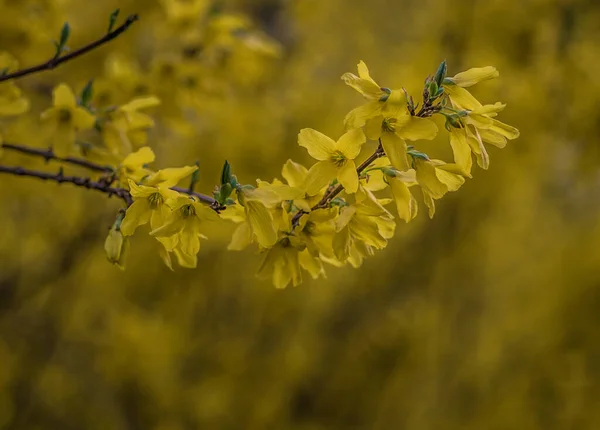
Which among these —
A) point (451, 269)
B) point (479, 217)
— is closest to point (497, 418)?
point (451, 269)

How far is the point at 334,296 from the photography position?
104 inches

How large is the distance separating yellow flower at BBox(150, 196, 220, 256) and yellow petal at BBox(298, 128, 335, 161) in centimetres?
15

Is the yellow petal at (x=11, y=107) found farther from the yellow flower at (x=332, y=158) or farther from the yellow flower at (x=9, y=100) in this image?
the yellow flower at (x=332, y=158)

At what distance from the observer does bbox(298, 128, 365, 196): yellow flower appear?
0.71m

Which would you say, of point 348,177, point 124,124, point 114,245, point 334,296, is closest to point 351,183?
point 348,177

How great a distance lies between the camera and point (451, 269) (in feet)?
8.45

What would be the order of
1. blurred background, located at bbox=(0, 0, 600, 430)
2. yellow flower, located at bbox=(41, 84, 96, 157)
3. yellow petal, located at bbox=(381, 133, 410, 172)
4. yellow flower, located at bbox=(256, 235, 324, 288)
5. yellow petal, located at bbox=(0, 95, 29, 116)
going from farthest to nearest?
blurred background, located at bbox=(0, 0, 600, 430), yellow flower, located at bbox=(41, 84, 96, 157), yellow petal, located at bbox=(0, 95, 29, 116), yellow flower, located at bbox=(256, 235, 324, 288), yellow petal, located at bbox=(381, 133, 410, 172)

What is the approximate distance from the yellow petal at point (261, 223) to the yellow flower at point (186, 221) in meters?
0.04

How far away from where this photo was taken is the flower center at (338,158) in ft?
2.39

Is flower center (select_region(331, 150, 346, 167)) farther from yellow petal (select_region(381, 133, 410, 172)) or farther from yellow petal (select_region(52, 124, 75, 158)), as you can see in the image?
yellow petal (select_region(52, 124, 75, 158))

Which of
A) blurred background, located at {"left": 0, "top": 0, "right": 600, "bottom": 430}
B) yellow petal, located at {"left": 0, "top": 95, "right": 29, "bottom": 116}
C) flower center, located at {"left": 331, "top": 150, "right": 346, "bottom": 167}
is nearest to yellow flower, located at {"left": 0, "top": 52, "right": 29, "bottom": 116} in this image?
yellow petal, located at {"left": 0, "top": 95, "right": 29, "bottom": 116}

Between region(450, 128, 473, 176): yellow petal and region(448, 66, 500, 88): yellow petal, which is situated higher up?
region(448, 66, 500, 88): yellow petal

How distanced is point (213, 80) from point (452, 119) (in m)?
0.96

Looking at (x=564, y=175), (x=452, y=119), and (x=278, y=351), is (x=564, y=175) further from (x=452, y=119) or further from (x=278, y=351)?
(x=452, y=119)
